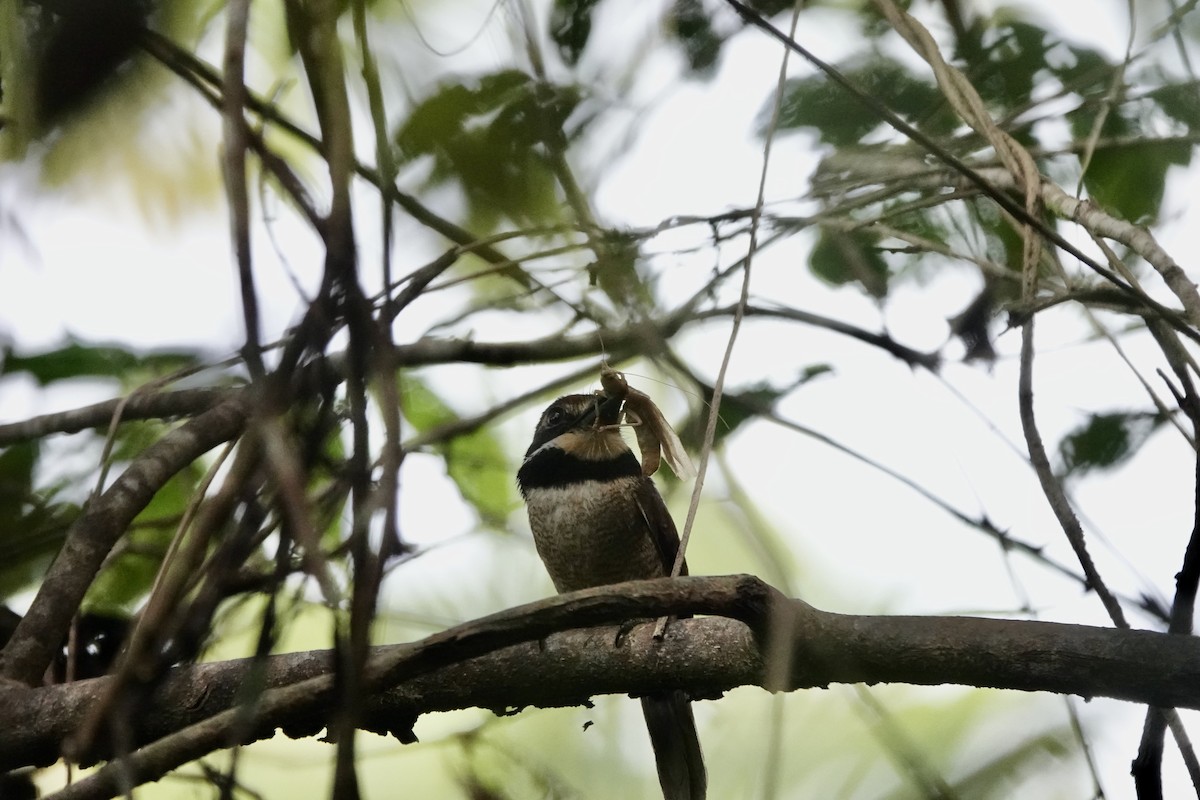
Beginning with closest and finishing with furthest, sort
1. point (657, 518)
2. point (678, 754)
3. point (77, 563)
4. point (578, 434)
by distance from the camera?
point (77, 563) → point (678, 754) → point (657, 518) → point (578, 434)

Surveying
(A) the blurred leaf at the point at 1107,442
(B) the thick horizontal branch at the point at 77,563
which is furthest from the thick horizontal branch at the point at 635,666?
(A) the blurred leaf at the point at 1107,442

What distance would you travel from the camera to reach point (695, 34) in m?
1.85

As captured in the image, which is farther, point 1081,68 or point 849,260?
point 849,260

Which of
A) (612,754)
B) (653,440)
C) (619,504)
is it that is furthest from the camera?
(619,504)

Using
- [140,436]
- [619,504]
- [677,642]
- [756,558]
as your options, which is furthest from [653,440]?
[140,436]

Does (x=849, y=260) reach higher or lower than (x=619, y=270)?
higher

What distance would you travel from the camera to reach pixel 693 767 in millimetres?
2639

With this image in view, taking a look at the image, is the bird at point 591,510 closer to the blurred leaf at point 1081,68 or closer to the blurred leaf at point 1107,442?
the blurred leaf at point 1107,442

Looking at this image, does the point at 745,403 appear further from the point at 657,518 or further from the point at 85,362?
the point at 85,362

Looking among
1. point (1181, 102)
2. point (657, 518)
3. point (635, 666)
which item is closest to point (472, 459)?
point (657, 518)

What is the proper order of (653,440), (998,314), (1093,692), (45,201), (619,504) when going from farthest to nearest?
(619,504) → (653,440) → (998,314) → (45,201) → (1093,692)

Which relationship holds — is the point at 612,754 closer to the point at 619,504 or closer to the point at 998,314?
the point at 619,504

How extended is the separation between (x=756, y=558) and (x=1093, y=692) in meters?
0.66

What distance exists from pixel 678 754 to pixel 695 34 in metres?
1.58
